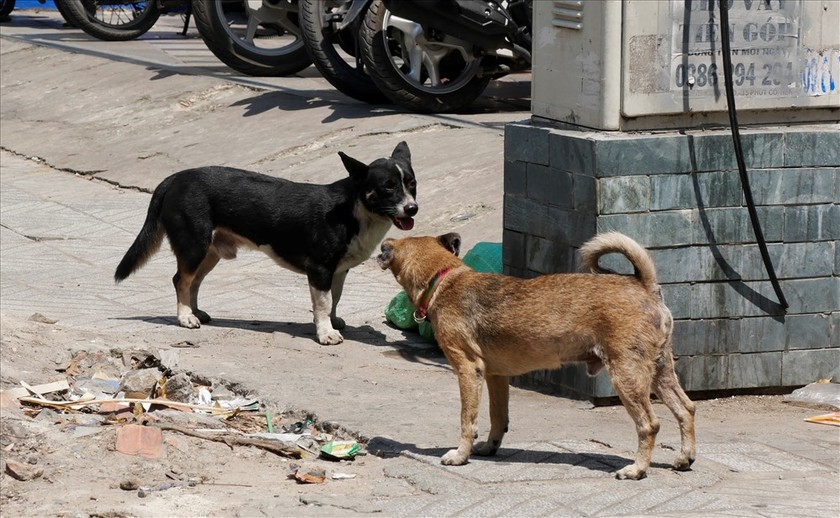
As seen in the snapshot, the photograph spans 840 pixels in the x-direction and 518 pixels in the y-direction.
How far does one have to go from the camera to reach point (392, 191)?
25.5 feet

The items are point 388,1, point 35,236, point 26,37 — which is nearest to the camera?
point 35,236

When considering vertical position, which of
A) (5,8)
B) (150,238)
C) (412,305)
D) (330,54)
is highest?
(5,8)

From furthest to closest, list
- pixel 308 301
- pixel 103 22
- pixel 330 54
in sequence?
pixel 103 22 < pixel 330 54 < pixel 308 301

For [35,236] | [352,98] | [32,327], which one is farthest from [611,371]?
[352,98]

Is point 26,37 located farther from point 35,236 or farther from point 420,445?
point 420,445

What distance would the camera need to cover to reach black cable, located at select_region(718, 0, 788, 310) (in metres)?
6.34

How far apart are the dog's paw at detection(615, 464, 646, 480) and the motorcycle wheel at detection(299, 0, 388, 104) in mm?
8385

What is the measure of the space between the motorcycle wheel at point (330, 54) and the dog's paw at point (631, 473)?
8.38 meters

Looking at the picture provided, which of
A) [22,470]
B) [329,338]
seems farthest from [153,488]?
[329,338]

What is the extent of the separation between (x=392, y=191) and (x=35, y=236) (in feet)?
14.1

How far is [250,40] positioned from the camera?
50.5 ft

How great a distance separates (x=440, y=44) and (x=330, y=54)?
1.36 m

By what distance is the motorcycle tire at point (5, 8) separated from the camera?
2253cm

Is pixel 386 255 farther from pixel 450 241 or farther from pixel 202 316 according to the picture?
pixel 202 316
